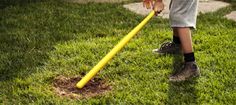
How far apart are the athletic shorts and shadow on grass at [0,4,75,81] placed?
3.70 ft

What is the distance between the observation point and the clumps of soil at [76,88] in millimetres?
3189

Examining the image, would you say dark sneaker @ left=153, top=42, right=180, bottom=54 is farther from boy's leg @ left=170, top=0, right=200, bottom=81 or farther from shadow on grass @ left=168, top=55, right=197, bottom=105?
shadow on grass @ left=168, top=55, right=197, bottom=105

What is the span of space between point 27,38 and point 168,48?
4.33 feet

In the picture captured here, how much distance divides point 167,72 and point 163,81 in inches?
5.4

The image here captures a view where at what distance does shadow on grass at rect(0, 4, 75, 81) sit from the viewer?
11.8 ft

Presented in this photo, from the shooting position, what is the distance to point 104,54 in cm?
383

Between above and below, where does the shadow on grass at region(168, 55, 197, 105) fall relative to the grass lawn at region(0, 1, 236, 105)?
below

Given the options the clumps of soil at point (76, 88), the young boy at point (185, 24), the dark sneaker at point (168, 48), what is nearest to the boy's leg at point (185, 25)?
the young boy at point (185, 24)

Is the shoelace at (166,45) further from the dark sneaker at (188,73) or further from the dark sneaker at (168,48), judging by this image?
the dark sneaker at (188,73)

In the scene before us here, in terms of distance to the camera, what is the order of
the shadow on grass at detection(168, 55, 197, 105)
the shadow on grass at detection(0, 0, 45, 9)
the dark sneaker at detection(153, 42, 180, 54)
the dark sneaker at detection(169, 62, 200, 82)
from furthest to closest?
1. the shadow on grass at detection(0, 0, 45, 9)
2. the dark sneaker at detection(153, 42, 180, 54)
3. the dark sneaker at detection(169, 62, 200, 82)
4. the shadow on grass at detection(168, 55, 197, 105)

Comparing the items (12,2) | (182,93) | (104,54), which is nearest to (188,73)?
(182,93)

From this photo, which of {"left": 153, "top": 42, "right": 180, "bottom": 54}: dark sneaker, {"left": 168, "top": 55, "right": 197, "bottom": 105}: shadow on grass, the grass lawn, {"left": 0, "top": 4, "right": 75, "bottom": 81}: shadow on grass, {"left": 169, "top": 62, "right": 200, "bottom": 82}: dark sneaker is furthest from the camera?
{"left": 153, "top": 42, "right": 180, "bottom": 54}: dark sneaker

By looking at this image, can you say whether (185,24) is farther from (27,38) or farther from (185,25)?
(27,38)

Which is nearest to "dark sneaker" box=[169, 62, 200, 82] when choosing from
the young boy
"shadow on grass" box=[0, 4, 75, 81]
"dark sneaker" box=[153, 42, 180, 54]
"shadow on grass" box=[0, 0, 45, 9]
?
the young boy
